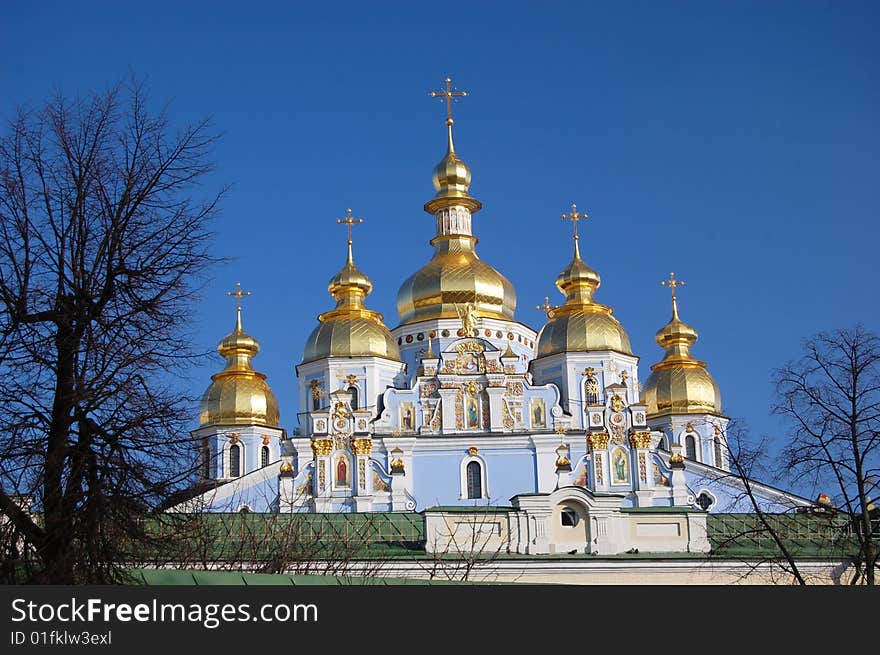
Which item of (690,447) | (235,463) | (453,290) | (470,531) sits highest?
(453,290)

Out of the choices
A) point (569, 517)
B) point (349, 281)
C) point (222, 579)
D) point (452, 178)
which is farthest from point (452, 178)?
point (222, 579)

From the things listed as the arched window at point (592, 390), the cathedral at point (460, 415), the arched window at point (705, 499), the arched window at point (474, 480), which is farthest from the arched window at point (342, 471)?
the arched window at point (705, 499)

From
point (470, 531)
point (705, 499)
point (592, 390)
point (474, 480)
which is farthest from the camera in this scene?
point (705, 499)

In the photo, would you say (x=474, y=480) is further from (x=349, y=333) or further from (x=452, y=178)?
(x=452, y=178)

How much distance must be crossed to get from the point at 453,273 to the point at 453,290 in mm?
984

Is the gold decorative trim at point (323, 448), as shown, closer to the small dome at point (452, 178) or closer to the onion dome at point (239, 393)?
the onion dome at point (239, 393)

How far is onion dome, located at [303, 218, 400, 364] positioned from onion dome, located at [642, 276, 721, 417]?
13.3m

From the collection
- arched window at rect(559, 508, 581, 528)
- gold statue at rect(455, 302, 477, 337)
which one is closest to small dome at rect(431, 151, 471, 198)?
gold statue at rect(455, 302, 477, 337)

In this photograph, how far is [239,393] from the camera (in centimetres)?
6819

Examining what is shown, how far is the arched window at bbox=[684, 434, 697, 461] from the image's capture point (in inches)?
2694

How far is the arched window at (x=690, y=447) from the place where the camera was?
68438mm

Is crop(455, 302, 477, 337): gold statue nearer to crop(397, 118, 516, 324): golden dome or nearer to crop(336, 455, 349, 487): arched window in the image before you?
crop(397, 118, 516, 324): golden dome

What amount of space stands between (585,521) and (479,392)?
2055 centimetres

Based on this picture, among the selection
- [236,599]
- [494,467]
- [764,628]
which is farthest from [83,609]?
[494,467]
